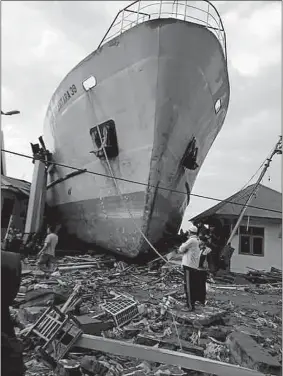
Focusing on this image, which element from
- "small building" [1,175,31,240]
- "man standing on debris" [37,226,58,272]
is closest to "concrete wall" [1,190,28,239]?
"small building" [1,175,31,240]

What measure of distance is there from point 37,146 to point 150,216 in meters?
6.36

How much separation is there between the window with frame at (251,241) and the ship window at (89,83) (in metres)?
7.28

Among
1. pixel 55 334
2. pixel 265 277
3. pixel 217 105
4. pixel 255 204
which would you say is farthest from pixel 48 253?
pixel 255 204

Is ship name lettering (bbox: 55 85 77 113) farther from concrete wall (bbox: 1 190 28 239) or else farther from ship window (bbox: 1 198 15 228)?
ship window (bbox: 1 198 15 228)

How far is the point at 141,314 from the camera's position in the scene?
4.92m

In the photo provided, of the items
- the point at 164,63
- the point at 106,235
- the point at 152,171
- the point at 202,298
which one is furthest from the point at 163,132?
the point at 202,298

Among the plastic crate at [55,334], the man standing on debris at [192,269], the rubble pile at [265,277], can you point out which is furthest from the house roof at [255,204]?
the plastic crate at [55,334]

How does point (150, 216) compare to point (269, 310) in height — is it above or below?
above

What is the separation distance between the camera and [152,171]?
8031 mm

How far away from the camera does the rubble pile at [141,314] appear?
3348mm

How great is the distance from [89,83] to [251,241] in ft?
25.3

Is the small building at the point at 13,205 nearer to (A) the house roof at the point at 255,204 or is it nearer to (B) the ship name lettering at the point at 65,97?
(B) the ship name lettering at the point at 65,97

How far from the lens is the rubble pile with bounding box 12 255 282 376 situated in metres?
3.35

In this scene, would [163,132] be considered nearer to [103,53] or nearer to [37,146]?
[103,53]
